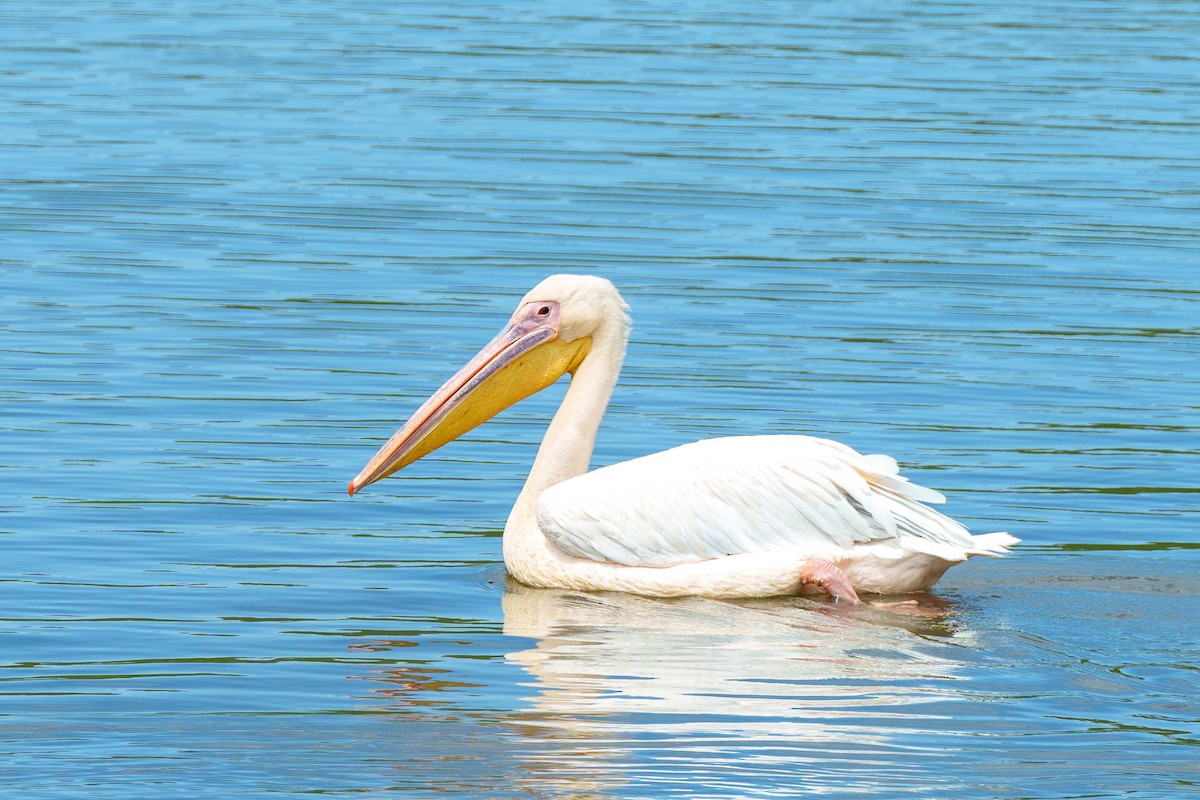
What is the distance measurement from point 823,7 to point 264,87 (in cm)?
687

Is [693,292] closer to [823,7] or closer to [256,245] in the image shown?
[256,245]

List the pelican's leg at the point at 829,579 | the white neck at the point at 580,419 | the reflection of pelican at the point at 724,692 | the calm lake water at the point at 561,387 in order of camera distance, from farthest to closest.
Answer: the white neck at the point at 580,419 < the pelican's leg at the point at 829,579 < the calm lake water at the point at 561,387 < the reflection of pelican at the point at 724,692

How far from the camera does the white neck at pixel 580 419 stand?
714cm

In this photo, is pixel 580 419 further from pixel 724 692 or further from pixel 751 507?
pixel 724 692

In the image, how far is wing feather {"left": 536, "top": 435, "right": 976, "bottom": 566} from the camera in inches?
253

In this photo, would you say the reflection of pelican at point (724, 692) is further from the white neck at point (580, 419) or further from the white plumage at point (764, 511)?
the white neck at point (580, 419)

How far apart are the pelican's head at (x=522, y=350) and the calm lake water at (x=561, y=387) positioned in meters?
0.30

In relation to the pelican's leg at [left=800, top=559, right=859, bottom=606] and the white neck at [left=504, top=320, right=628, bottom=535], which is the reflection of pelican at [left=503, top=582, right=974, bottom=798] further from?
the white neck at [left=504, top=320, right=628, bottom=535]

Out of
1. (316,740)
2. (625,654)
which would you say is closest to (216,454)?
(625,654)

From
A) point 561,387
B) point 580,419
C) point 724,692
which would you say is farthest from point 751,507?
point 561,387

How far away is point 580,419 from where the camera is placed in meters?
7.20

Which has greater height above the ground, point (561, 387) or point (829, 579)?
point (829, 579)

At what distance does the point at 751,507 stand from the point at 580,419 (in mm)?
891

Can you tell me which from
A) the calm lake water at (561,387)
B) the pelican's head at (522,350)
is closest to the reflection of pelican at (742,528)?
the calm lake water at (561,387)
